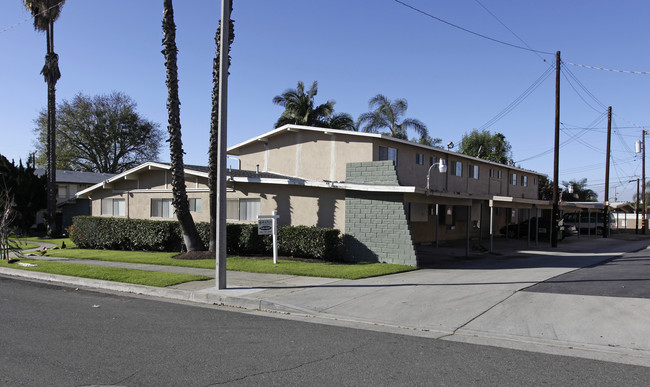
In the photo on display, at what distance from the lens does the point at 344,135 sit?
67.2ft

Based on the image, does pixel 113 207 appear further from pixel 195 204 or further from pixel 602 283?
pixel 602 283

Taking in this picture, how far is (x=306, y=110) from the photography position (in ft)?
115

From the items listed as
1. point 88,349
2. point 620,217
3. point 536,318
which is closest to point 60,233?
point 88,349

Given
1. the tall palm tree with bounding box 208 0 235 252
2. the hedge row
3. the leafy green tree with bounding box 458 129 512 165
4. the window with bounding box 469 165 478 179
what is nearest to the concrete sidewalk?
the hedge row

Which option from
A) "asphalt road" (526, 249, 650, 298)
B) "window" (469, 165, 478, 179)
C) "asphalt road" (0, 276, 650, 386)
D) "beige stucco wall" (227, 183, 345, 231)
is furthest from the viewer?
"window" (469, 165, 478, 179)

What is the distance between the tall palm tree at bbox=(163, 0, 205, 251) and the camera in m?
17.0

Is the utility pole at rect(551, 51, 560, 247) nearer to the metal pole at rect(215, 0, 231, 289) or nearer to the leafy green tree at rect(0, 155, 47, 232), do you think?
the metal pole at rect(215, 0, 231, 289)

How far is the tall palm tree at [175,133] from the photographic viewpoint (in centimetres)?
1698

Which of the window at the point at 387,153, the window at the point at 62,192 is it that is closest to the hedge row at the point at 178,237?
the window at the point at 387,153

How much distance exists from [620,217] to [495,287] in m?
53.5

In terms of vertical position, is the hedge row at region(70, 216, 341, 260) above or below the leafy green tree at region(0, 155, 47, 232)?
below

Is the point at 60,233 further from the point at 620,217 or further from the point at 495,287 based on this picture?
the point at 620,217

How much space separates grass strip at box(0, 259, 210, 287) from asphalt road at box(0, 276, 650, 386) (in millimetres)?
3560

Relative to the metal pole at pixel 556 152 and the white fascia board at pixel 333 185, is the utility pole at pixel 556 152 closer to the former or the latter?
the metal pole at pixel 556 152
